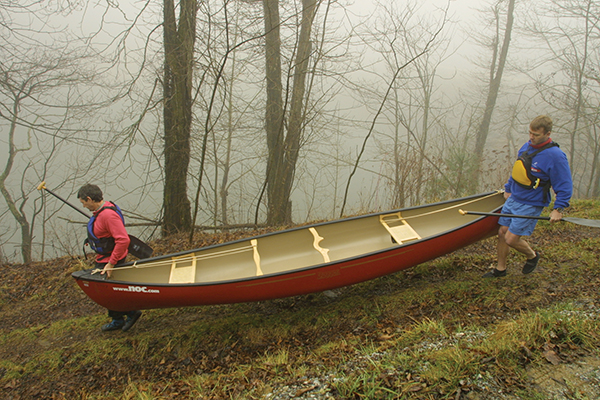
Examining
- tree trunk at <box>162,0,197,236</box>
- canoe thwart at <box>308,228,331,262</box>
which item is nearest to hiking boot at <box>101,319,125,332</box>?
canoe thwart at <box>308,228,331,262</box>

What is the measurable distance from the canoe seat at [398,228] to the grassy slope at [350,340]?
0.54m

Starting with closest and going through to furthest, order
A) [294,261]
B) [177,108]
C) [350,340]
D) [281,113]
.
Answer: [350,340] → [294,261] → [177,108] → [281,113]

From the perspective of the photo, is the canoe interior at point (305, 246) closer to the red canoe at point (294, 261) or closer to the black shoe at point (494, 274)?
the red canoe at point (294, 261)

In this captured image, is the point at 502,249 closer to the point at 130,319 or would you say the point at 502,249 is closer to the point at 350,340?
the point at 350,340

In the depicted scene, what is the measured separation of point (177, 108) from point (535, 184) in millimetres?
6387

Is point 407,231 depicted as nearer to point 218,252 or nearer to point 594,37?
point 218,252

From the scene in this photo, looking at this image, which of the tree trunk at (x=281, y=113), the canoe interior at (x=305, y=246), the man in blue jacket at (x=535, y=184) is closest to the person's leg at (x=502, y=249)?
the man in blue jacket at (x=535, y=184)

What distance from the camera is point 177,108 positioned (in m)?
7.39

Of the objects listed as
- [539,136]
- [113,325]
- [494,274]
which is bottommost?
[113,325]

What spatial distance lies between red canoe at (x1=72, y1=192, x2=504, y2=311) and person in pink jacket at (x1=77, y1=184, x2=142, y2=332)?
0.20 m

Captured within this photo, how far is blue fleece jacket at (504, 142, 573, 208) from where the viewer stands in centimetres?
356

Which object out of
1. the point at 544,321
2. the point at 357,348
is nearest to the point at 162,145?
the point at 357,348

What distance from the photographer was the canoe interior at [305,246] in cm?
459

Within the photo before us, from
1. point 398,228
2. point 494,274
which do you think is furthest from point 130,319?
point 494,274
